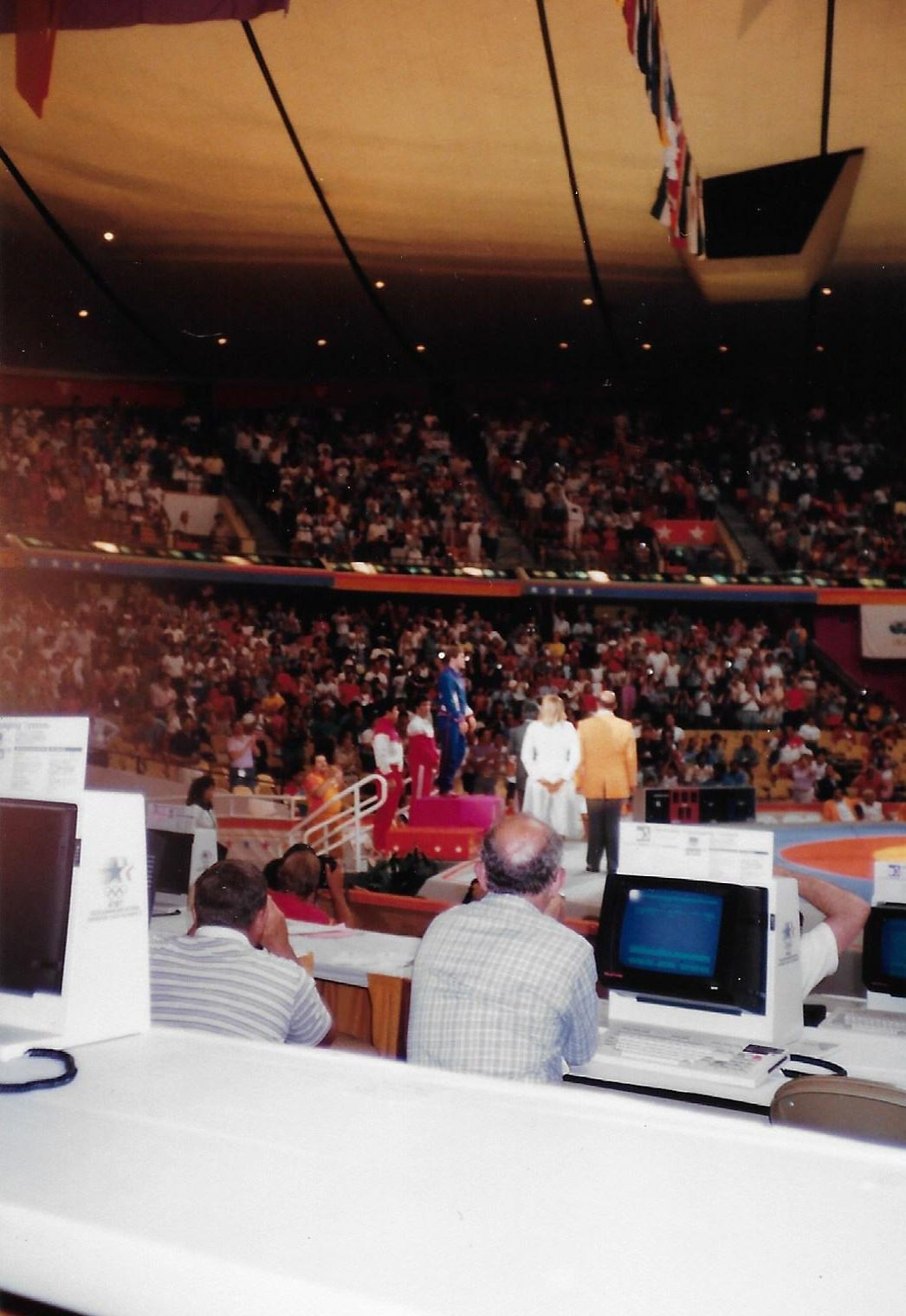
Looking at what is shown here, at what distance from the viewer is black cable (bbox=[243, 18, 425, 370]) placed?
14359 mm

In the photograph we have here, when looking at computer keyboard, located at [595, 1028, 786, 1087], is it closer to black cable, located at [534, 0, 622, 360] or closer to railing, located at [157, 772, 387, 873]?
railing, located at [157, 772, 387, 873]

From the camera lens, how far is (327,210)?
54.5 ft

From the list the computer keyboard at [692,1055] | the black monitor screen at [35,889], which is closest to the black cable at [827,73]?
the computer keyboard at [692,1055]

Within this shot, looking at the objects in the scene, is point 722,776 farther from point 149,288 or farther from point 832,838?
point 149,288

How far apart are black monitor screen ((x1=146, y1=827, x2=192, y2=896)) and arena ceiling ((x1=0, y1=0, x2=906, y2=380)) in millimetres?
11461

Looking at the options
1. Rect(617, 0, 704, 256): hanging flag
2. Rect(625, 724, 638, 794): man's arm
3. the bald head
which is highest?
Rect(617, 0, 704, 256): hanging flag

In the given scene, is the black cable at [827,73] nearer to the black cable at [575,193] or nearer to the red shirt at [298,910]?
the black cable at [575,193]

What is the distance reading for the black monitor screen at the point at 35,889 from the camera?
4.94 ft

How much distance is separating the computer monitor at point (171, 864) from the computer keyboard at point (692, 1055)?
2542 millimetres

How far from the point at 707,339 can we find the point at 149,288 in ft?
28.6

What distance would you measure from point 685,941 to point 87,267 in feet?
53.9

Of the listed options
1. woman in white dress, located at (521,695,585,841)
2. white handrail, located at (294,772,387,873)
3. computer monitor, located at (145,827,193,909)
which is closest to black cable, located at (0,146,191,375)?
white handrail, located at (294,772,387,873)

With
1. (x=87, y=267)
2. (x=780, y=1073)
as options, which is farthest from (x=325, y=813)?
(x=87, y=267)

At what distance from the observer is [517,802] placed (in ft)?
39.0
